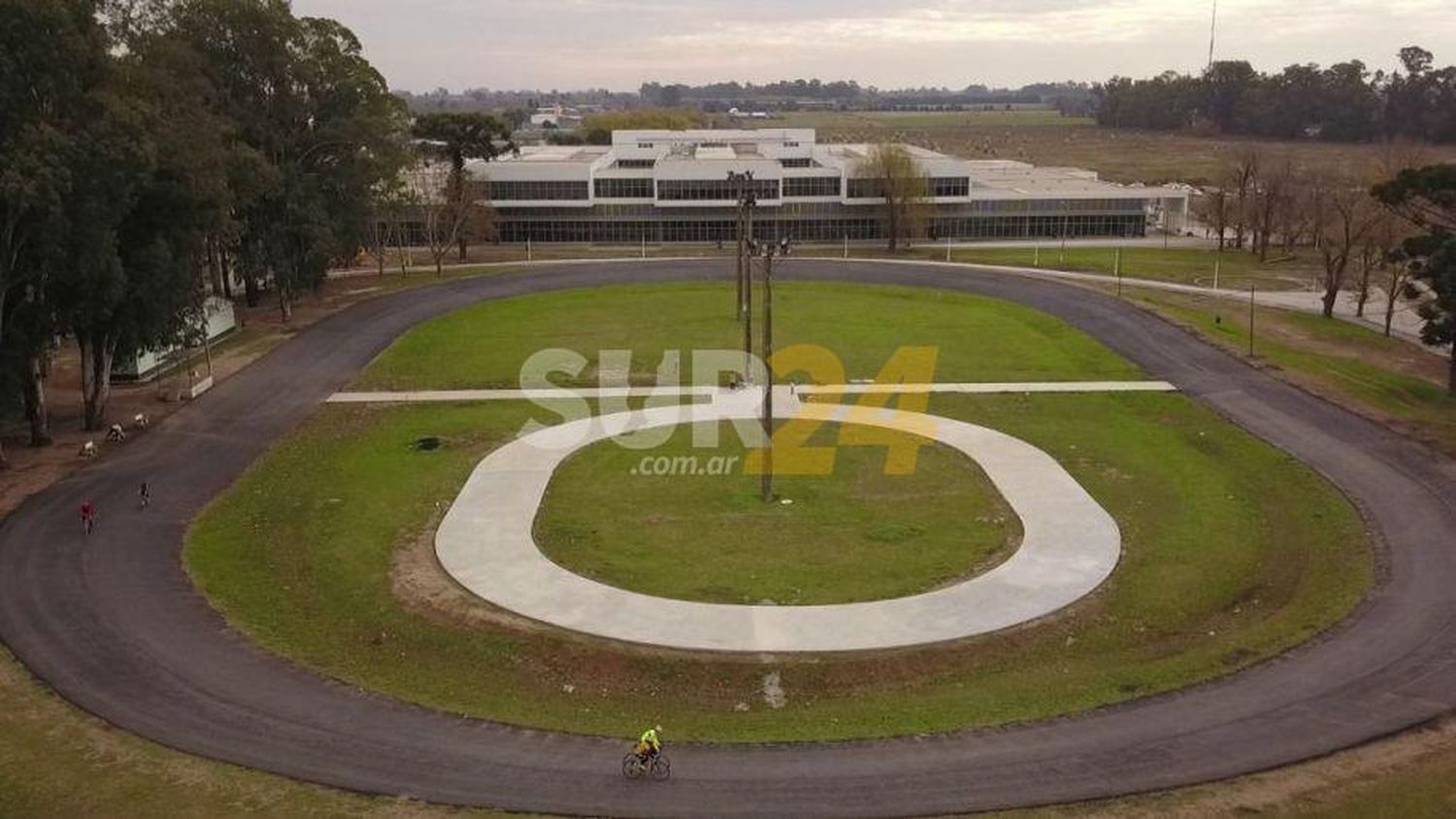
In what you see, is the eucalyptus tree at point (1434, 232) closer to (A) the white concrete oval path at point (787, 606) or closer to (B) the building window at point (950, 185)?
(A) the white concrete oval path at point (787, 606)

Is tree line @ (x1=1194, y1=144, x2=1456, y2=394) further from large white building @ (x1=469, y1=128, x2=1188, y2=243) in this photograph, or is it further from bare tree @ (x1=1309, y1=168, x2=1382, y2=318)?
large white building @ (x1=469, y1=128, x2=1188, y2=243)

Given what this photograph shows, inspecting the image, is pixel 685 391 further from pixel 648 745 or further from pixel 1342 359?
pixel 1342 359

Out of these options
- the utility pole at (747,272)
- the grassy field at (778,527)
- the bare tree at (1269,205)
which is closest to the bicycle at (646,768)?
the grassy field at (778,527)

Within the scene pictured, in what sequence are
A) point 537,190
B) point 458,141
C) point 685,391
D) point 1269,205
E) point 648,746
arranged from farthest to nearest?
point 537,190 < point 458,141 < point 1269,205 < point 685,391 < point 648,746

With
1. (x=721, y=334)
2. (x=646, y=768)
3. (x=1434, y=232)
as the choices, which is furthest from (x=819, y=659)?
(x=1434, y=232)

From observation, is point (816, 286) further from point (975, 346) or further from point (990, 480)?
point (990, 480)
